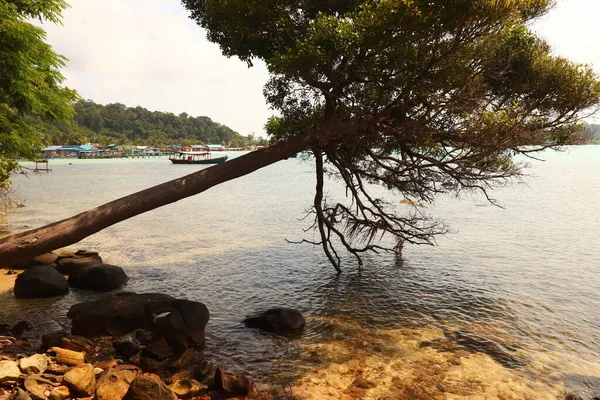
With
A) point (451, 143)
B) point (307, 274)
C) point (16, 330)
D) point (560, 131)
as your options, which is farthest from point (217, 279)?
point (560, 131)

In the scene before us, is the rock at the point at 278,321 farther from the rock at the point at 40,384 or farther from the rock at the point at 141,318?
the rock at the point at 40,384

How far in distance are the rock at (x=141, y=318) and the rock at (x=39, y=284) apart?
278cm

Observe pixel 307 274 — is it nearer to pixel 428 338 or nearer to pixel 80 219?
pixel 428 338

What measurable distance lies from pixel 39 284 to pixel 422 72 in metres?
11.6

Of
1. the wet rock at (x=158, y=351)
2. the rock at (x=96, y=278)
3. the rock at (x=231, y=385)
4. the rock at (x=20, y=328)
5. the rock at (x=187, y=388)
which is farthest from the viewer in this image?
the rock at (x=96, y=278)

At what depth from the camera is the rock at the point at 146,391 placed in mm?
5461

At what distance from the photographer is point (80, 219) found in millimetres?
7809

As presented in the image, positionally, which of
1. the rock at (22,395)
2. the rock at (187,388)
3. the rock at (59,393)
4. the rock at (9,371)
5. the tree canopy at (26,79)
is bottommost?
the rock at (187,388)

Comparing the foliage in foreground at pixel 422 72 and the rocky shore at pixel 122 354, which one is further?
the foliage in foreground at pixel 422 72

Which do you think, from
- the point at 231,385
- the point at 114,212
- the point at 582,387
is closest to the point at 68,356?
the point at 114,212

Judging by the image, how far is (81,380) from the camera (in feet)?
19.2

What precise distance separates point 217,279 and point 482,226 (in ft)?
58.9

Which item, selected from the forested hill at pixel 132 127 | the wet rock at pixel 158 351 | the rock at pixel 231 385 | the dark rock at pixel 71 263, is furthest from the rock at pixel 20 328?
the forested hill at pixel 132 127

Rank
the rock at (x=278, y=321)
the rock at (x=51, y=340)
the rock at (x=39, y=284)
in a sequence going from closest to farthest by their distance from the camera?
the rock at (x=51, y=340), the rock at (x=278, y=321), the rock at (x=39, y=284)
